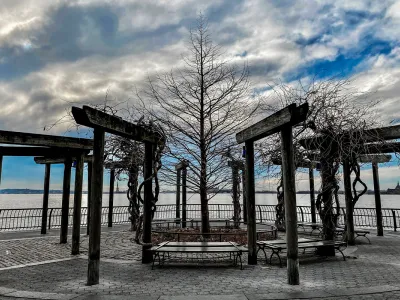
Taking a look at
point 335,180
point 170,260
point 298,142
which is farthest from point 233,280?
point 298,142

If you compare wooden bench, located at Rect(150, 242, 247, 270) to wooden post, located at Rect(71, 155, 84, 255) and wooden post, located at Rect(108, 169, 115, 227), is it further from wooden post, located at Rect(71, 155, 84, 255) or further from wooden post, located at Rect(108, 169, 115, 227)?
wooden post, located at Rect(108, 169, 115, 227)

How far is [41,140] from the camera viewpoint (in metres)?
8.21

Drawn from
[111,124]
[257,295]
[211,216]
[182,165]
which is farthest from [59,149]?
[211,216]

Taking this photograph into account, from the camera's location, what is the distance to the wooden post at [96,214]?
5.14m

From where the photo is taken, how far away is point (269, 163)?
10500 millimetres

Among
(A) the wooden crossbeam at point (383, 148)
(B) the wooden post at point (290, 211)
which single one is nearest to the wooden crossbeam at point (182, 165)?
(B) the wooden post at point (290, 211)

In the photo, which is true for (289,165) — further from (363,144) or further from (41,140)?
(41,140)

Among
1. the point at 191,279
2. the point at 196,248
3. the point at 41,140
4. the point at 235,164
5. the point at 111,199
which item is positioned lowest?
the point at 191,279

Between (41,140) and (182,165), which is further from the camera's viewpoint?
(182,165)

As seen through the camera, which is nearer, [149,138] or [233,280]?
[233,280]

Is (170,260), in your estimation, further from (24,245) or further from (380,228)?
(380,228)

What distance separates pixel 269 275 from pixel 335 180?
3.83 meters

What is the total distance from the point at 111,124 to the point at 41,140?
371 centimetres

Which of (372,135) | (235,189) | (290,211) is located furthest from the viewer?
(235,189)
